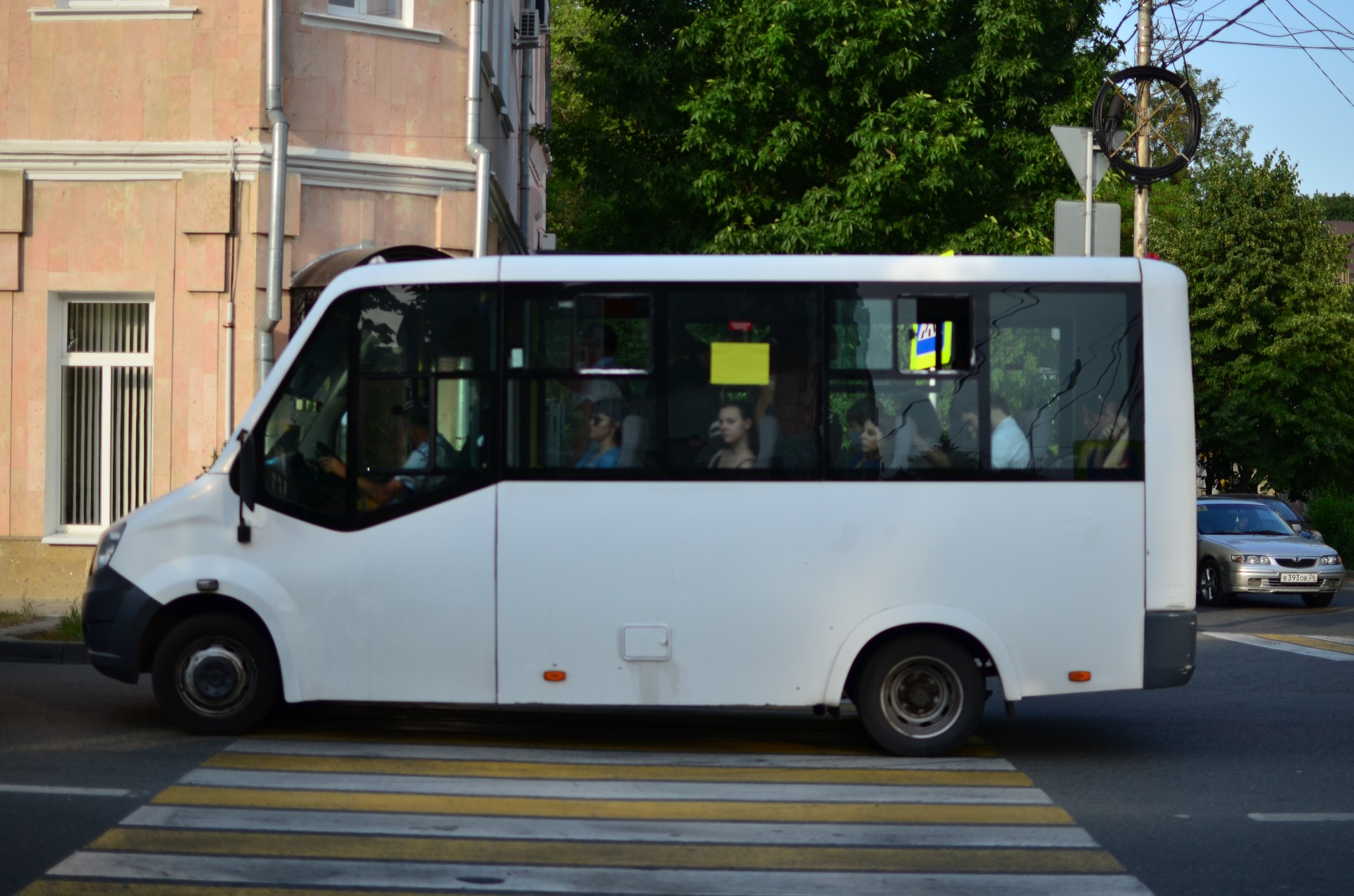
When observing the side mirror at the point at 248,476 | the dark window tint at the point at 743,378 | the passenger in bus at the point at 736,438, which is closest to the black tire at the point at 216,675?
the side mirror at the point at 248,476

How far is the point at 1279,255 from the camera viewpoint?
134ft

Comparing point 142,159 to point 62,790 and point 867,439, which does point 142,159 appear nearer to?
point 62,790

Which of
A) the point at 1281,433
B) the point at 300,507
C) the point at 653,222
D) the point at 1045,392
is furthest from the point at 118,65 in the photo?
the point at 1281,433

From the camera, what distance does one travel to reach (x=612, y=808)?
706 cm

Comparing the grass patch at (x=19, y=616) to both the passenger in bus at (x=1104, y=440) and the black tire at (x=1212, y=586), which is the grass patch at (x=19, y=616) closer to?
the passenger in bus at (x=1104, y=440)

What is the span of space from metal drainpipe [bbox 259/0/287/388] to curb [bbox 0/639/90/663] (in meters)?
4.35

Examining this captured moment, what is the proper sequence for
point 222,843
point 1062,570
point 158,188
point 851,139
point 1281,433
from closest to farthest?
point 222,843 → point 1062,570 → point 158,188 → point 851,139 → point 1281,433

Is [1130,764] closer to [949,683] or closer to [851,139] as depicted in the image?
[949,683]

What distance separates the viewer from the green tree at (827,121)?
65.5ft

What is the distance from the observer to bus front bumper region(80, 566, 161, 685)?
834cm

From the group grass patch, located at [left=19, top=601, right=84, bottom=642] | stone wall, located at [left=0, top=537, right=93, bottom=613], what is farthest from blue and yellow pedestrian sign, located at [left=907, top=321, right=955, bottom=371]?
stone wall, located at [left=0, top=537, right=93, bottom=613]

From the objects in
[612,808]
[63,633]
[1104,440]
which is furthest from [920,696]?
[63,633]

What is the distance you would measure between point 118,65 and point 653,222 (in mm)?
8149

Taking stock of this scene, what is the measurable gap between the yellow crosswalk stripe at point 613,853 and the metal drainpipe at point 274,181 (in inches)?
394
